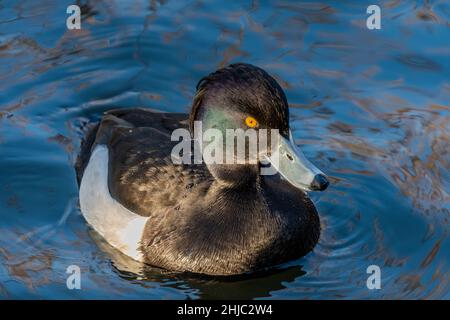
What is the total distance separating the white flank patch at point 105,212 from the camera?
26.8 ft

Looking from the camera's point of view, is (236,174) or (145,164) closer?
(236,174)

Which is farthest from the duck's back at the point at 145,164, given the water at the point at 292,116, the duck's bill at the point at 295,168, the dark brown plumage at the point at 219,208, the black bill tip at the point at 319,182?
the black bill tip at the point at 319,182

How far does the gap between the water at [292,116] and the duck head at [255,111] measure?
3.07 ft

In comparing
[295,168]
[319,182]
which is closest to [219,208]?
[295,168]

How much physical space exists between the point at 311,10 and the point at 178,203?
446cm

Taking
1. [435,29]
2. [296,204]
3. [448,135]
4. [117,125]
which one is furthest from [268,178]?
[435,29]

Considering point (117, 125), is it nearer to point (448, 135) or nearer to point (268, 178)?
point (268, 178)

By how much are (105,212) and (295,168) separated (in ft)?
6.10

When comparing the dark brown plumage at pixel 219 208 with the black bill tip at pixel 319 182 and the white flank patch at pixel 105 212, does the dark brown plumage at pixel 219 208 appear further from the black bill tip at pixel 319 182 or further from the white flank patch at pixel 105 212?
the black bill tip at pixel 319 182

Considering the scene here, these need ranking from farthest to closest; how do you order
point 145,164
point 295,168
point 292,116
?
point 292,116
point 145,164
point 295,168

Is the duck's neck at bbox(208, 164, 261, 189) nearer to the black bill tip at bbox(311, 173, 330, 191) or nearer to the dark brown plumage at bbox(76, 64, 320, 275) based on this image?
the dark brown plumage at bbox(76, 64, 320, 275)

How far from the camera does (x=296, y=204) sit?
7996 mm

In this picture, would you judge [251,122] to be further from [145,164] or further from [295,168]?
[145,164]

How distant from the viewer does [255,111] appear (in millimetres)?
7387
